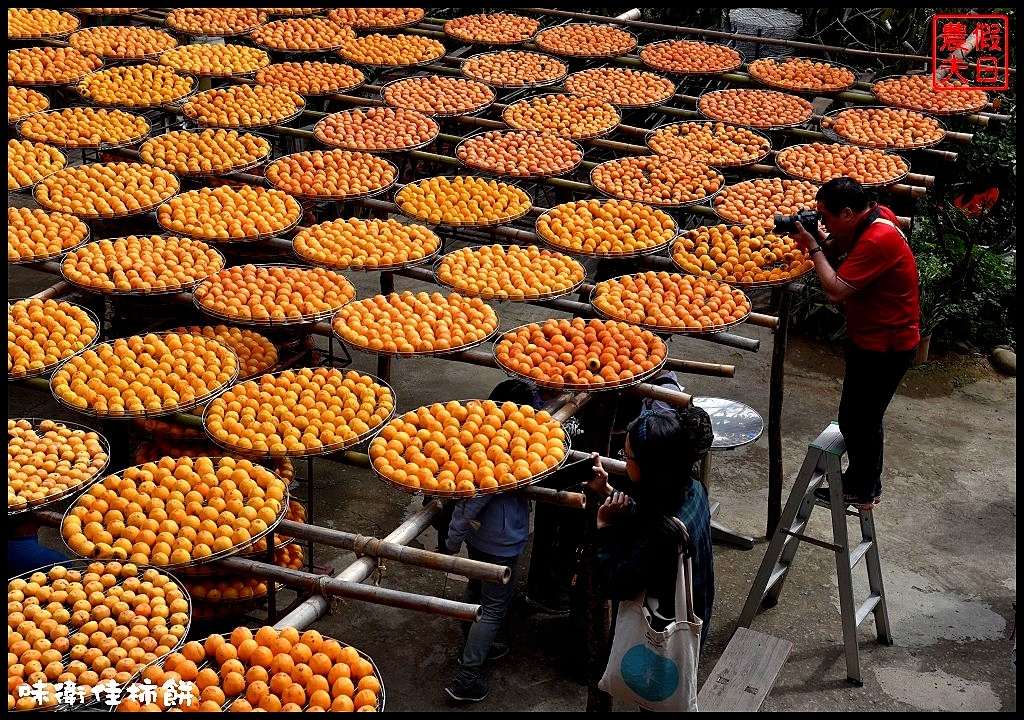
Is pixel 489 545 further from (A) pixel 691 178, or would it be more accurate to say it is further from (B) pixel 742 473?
(A) pixel 691 178

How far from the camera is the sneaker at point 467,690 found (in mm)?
5891

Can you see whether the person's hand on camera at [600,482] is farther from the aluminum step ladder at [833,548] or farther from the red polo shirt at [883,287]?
the red polo shirt at [883,287]

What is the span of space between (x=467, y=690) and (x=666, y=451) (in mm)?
2338

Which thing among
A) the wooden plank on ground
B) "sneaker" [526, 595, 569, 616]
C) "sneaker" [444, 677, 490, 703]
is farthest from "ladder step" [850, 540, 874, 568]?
"sneaker" [444, 677, 490, 703]

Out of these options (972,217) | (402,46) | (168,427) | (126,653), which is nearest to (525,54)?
(402,46)

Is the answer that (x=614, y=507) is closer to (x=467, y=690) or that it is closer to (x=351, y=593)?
(x=351, y=593)

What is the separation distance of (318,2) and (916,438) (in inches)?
297

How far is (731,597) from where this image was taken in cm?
676

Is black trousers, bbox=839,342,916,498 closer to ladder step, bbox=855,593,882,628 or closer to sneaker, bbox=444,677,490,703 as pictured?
ladder step, bbox=855,593,882,628

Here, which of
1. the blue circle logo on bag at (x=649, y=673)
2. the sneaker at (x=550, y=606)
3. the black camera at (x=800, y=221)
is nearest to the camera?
the blue circle logo on bag at (x=649, y=673)

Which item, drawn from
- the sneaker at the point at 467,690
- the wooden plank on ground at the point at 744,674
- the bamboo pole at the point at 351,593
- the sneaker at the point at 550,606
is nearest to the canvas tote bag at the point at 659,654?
the bamboo pole at the point at 351,593

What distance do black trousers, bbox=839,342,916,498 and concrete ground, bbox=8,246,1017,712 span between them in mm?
901

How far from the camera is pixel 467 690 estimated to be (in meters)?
5.89

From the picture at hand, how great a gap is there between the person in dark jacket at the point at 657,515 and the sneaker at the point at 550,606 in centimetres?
206
